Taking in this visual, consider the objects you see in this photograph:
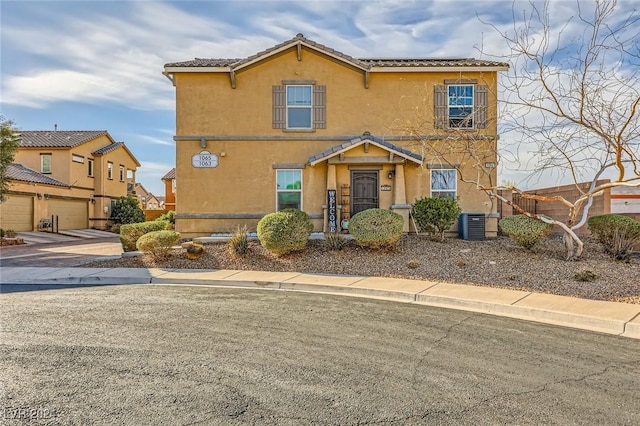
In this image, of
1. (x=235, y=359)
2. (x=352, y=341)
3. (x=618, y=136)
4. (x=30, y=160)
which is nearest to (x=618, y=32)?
(x=618, y=136)

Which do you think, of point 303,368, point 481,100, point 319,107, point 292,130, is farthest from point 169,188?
point 303,368

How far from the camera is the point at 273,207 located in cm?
1510

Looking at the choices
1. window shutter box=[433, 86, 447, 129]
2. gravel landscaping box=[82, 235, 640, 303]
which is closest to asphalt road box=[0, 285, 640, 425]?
gravel landscaping box=[82, 235, 640, 303]

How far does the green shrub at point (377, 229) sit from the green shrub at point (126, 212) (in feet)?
85.6

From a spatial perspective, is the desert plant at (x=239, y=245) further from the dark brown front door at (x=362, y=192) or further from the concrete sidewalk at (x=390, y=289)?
the dark brown front door at (x=362, y=192)

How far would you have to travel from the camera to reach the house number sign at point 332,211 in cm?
1460

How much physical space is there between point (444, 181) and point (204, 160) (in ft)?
29.4

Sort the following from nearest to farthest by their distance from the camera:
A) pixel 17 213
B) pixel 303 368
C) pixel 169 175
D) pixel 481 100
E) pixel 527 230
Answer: pixel 303 368 → pixel 527 230 → pixel 481 100 → pixel 17 213 → pixel 169 175

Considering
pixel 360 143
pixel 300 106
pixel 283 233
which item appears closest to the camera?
pixel 283 233

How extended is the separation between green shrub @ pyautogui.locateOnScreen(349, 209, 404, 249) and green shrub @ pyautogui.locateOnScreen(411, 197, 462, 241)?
153cm

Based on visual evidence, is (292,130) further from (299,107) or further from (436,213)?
(436,213)

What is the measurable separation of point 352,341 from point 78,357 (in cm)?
336

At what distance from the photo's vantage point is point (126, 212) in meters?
32.8

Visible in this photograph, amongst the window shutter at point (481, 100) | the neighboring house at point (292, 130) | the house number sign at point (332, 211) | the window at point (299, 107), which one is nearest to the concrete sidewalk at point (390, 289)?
the house number sign at point (332, 211)
